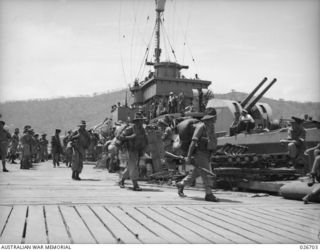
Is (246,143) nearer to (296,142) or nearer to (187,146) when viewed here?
(296,142)

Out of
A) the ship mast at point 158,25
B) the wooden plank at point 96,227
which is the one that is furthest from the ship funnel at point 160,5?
the wooden plank at point 96,227

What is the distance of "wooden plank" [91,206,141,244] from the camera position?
421cm

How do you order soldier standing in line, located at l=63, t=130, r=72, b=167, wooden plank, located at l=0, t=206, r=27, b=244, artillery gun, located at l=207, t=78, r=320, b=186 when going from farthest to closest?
soldier standing in line, located at l=63, t=130, r=72, b=167, artillery gun, located at l=207, t=78, r=320, b=186, wooden plank, located at l=0, t=206, r=27, b=244

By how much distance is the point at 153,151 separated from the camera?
13.5 meters

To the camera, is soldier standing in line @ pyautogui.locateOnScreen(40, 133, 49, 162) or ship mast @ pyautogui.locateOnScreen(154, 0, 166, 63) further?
ship mast @ pyautogui.locateOnScreen(154, 0, 166, 63)

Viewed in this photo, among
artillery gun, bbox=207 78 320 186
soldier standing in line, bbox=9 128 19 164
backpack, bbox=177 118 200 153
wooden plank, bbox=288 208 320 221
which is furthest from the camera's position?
soldier standing in line, bbox=9 128 19 164

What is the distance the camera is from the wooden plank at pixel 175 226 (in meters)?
4.25

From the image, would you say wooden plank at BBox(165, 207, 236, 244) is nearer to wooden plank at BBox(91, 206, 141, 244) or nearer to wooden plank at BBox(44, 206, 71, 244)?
wooden plank at BBox(91, 206, 141, 244)

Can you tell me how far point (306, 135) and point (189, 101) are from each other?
1840cm

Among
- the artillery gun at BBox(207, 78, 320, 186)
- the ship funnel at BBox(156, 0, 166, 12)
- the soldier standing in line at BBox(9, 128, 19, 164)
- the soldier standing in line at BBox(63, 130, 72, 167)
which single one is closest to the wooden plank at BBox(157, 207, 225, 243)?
the artillery gun at BBox(207, 78, 320, 186)

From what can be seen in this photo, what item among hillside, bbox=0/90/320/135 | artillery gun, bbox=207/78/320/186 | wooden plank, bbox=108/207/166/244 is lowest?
wooden plank, bbox=108/207/166/244

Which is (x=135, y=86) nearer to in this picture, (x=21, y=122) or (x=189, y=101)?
(x=189, y=101)

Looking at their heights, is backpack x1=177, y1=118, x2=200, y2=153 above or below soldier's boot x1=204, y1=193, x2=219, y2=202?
above

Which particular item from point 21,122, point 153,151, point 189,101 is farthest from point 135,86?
point 21,122
